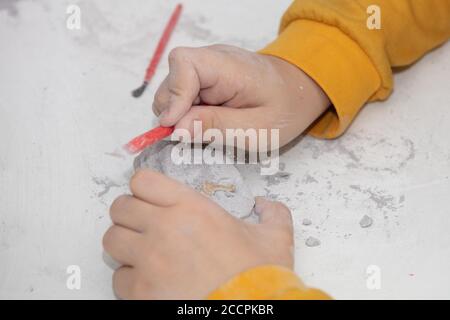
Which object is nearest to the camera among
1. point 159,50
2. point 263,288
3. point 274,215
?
point 263,288

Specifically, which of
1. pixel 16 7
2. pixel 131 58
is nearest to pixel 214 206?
pixel 131 58

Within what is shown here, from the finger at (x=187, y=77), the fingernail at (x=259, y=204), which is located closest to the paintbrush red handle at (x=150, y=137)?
the finger at (x=187, y=77)

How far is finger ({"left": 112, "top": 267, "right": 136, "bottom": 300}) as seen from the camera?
1.90ft

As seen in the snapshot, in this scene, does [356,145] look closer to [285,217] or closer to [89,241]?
[285,217]

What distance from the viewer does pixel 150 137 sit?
0.67 meters

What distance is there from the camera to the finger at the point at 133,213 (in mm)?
589

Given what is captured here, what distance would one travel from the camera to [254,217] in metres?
0.66

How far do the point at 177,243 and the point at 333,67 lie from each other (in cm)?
32

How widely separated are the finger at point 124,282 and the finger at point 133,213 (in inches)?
1.5

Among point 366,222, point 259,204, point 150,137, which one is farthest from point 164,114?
point 366,222

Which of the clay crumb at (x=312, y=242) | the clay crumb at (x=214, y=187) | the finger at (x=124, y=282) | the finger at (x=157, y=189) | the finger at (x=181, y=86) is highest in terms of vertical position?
the finger at (x=181, y=86)

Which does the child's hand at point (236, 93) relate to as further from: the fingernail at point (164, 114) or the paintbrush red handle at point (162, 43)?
the paintbrush red handle at point (162, 43)

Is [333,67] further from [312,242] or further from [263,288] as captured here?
[263,288]

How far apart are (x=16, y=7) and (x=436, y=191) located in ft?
1.98
